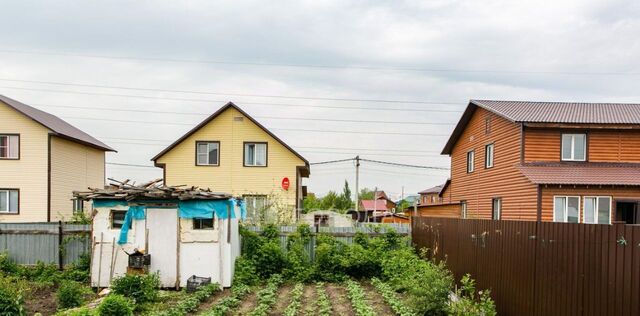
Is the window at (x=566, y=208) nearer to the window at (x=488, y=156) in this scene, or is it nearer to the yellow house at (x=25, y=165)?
the window at (x=488, y=156)

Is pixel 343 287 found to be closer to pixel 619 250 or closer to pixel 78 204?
pixel 619 250

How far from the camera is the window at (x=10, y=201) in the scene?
79.3ft

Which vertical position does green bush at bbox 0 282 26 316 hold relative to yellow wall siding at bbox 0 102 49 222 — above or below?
below

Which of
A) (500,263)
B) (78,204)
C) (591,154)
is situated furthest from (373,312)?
(78,204)

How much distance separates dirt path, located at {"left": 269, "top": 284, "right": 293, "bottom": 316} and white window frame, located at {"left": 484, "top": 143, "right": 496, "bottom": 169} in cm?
A: 1298

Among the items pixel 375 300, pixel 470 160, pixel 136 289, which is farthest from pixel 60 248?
pixel 470 160

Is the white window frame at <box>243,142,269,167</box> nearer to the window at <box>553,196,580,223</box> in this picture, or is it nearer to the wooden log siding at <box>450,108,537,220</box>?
the wooden log siding at <box>450,108,537,220</box>

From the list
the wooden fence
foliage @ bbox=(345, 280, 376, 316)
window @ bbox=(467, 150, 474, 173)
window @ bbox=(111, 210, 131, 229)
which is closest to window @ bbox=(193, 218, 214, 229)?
window @ bbox=(111, 210, 131, 229)

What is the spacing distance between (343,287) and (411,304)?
4569 mm

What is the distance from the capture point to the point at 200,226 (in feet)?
46.2

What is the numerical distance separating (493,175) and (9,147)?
844 inches

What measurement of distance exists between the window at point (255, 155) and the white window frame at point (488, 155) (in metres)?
10.3

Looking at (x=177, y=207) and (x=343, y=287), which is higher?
(x=177, y=207)

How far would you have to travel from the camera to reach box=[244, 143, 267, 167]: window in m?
26.2
